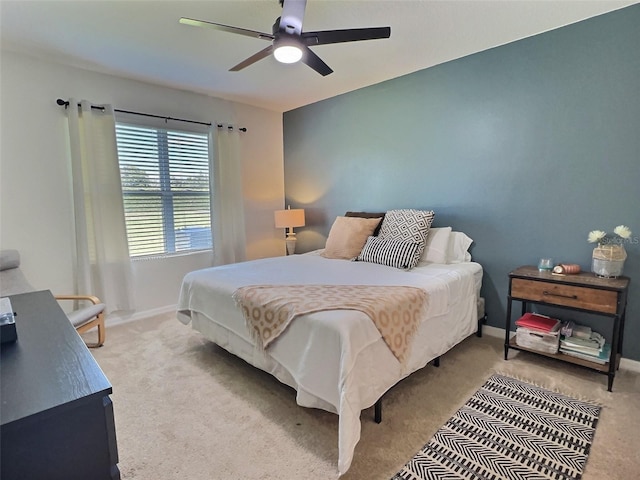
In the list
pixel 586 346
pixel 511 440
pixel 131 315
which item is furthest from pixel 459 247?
pixel 131 315

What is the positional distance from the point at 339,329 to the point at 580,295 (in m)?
1.75

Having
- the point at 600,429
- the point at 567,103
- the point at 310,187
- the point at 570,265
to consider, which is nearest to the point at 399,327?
the point at 600,429

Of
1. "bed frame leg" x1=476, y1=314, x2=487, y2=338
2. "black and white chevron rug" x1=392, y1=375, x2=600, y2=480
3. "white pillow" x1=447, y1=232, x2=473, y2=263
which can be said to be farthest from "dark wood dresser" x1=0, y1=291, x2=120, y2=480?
"bed frame leg" x1=476, y1=314, x2=487, y2=338

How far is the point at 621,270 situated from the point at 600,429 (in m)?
1.13

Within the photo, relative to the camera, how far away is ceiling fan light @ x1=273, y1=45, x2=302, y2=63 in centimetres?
193

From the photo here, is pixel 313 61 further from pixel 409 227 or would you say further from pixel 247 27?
pixel 409 227

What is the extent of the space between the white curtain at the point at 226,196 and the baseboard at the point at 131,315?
774 millimetres

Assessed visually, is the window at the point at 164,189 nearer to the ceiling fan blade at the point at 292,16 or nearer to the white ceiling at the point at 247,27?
the white ceiling at the point at 247,27

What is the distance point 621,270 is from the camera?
2.30m

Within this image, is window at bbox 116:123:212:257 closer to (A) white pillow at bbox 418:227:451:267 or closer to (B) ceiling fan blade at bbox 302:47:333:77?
(B) ceiling fan blade at bbox 302:47:333:77

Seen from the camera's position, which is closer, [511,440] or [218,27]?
[511,440]

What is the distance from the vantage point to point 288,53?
200cm

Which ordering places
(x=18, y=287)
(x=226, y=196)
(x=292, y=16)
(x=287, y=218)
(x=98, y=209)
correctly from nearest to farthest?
(x=292, y=16)
(x=18, y=287)
(x=98, y=209)
(x=226, y=196)
(x=287, y=218)

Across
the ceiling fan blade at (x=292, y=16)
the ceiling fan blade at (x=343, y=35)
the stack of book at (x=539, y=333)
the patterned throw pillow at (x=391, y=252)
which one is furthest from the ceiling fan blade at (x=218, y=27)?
the stack of book at (x=539, y=333)
